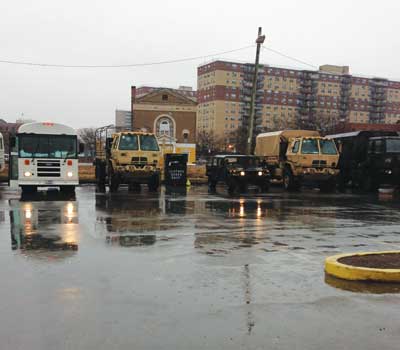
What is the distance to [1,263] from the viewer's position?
7.19m

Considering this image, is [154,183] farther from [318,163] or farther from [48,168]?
[318,163]

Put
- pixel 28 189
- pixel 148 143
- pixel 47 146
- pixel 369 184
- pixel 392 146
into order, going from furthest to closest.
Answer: pixel 369 184, pixel 392 146, pixel 148 143, pixel 28 189, pixel 47 146

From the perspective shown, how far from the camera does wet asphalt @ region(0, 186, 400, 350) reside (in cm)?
440

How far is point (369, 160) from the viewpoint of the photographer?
80.1 ft

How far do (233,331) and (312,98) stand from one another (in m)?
155

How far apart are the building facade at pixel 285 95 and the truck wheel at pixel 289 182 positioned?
109750 millimetres

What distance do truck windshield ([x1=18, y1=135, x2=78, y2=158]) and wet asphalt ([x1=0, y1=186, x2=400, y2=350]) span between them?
8.10 metres

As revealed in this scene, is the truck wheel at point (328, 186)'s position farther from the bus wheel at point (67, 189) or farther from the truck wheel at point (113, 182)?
the bus wheel at point (67, 189)

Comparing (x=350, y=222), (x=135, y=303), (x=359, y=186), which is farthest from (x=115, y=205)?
(x=359, y=186)

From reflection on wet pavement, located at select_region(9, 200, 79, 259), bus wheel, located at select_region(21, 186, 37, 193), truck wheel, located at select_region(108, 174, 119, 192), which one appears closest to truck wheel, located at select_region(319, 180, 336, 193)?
truck wheel, located at select_region(108, 174, 119, 192)

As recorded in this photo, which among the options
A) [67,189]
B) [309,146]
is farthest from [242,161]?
[67,189]

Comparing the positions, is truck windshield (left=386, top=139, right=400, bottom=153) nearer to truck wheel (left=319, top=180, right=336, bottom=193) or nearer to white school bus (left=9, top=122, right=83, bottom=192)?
truck wheel (left=319, top=180, right=336, bottom=193)

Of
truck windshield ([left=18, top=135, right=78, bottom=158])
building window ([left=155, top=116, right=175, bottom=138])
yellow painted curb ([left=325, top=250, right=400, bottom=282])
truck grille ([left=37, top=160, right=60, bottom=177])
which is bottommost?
yellow painted curb ([left=325, top=250, right=400, bottom=282])

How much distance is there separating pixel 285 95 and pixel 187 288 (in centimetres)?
15081
